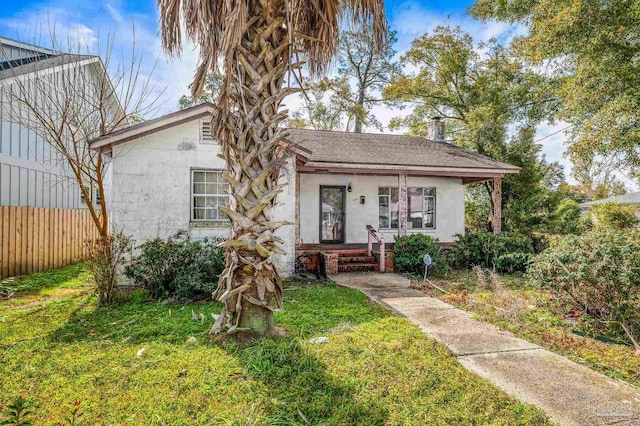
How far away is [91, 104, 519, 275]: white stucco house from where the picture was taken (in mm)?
8789

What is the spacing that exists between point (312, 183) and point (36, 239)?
9009mm

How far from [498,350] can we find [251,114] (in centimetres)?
465

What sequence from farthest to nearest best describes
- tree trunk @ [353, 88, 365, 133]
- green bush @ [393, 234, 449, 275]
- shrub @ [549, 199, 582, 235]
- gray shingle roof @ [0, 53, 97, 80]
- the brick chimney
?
tree trunk @ [353, 88, 365, 133] → the brick chimney → shrub @ [549, 199, 582, 235] → green bush @ [393, 234, 449, 275] → gray shingle roof @ [0, 53, 97, 80]

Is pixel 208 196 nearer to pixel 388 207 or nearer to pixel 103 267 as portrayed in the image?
pixel 103 267

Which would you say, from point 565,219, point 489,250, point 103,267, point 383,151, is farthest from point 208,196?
point 565,219

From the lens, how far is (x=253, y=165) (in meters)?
4.56

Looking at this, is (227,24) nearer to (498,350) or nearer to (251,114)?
(251,114)

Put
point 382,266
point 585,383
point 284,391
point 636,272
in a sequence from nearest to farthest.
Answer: point 284,391 → point 585,383 → point 636,272 → point 382,266

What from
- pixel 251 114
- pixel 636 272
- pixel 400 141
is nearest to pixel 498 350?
pixel 636 272

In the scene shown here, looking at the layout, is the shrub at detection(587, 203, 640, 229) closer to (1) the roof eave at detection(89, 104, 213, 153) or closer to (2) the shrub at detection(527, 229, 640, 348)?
(2) the shrub at detection(527, 229, 640, 348)

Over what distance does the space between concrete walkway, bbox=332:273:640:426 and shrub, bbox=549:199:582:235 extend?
37.8ft

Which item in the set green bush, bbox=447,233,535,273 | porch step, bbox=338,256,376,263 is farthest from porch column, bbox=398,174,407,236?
green bush, bbox=447,233,535,273

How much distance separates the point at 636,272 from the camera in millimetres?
5254

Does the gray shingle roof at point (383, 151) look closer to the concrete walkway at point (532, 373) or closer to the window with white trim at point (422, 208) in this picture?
the window with white trim at point (422, 208)
